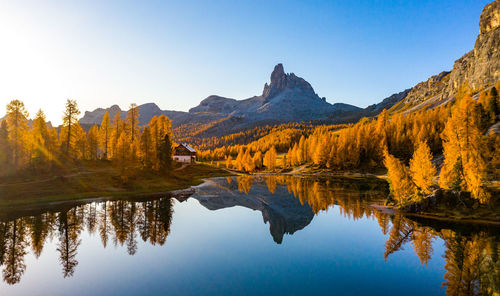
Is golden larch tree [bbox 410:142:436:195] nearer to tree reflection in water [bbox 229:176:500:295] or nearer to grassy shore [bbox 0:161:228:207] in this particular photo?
tree reflection in water [bbox 229:176:500:295]

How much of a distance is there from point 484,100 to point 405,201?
9752 cm

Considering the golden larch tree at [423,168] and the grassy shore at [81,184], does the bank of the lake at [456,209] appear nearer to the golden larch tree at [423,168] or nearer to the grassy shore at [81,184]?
the golden larch tree at [423,168]

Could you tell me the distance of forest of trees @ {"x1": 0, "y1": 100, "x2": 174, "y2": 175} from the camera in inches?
2296

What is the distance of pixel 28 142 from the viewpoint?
59906mm

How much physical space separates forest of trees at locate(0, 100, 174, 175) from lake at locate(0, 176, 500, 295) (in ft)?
72.7

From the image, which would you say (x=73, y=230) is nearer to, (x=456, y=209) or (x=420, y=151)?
(x=420, y=151)

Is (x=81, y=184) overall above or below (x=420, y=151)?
below

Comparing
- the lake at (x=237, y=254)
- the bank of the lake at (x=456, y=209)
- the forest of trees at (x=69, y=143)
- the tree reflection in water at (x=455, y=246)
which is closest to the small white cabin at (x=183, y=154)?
the forest of trees at (x=69, y=143)

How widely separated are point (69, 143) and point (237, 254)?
7440cm

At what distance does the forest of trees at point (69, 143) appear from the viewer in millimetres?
58312

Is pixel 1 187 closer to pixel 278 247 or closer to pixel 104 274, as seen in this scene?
pixel 104 274

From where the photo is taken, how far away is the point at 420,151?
4059 cm

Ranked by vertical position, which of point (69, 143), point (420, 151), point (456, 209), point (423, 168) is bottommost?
point (456, 209)

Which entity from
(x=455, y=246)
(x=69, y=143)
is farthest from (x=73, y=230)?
(x=69, y=143)
